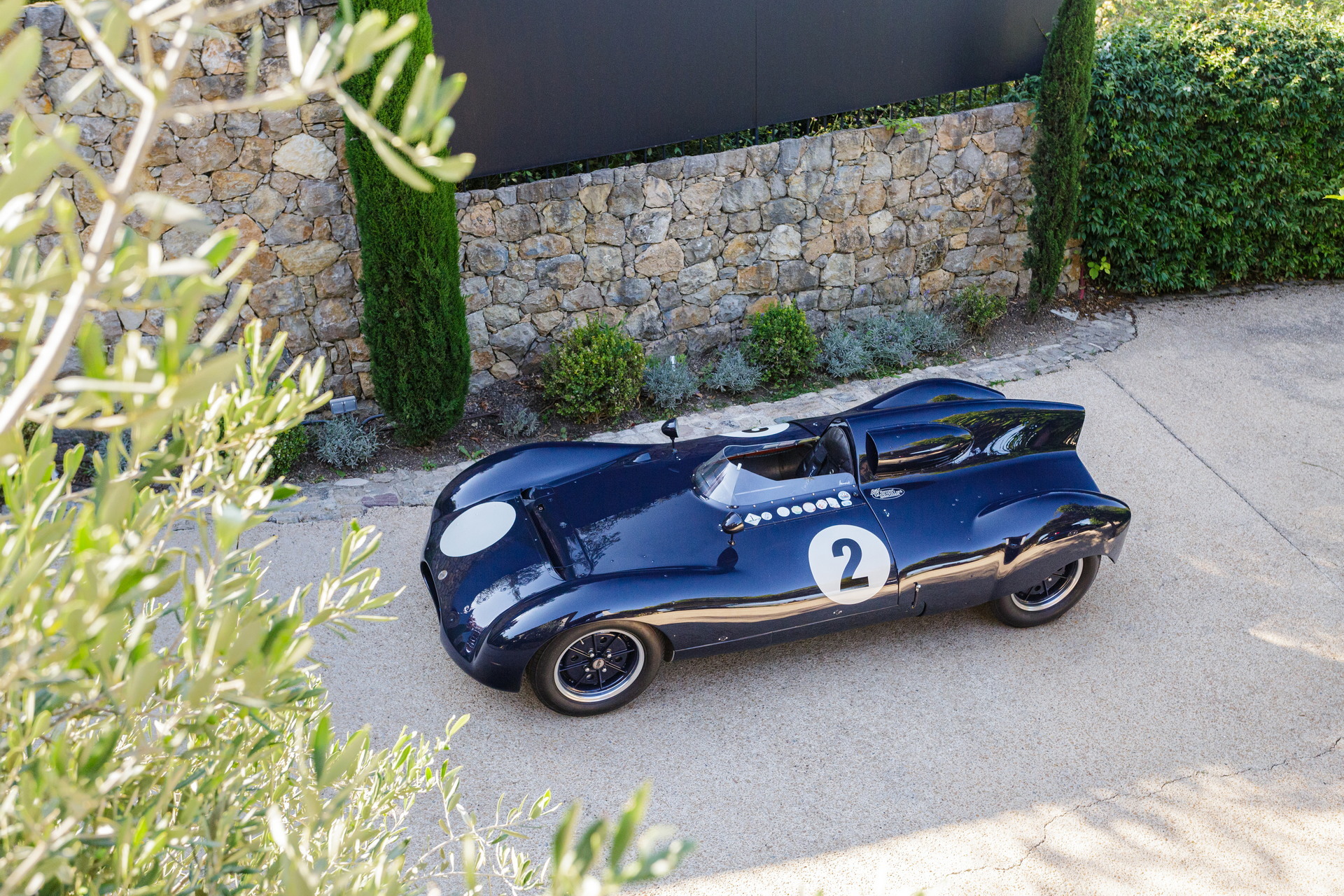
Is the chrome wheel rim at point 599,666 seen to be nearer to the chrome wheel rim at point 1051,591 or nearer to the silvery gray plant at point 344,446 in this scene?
the chrome wheel rim at point 1051,591

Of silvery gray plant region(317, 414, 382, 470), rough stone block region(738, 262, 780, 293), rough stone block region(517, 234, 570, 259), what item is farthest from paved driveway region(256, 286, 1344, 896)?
rough stone block region(738, 262, 780, 293)

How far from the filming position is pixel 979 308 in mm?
8727

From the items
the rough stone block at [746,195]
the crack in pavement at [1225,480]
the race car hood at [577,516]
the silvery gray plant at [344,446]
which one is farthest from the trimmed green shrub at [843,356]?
the silvery gray plant at [344,446]

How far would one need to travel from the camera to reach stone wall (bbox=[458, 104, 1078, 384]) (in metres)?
7.63

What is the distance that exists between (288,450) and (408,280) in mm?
1377

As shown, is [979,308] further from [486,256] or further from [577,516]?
[577,516]

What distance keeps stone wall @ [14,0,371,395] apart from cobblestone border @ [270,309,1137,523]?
1.14 meters

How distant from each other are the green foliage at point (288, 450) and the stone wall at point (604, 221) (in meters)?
0.69

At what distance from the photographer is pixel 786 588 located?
15.8 feet

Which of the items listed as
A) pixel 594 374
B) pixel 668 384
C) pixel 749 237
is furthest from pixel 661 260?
pixel 594 374

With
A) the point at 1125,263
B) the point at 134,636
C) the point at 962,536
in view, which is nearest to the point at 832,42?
the point at 1125,263

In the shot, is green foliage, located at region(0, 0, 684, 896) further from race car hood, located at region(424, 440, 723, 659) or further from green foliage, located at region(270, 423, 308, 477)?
green foliage, located at region(270, 423, 308, 477)

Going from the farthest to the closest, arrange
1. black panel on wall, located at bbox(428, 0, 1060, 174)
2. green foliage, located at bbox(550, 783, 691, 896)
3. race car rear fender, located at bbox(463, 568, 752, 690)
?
black panel on wall, located at bbox(428, 0, 1060, 174) → race car rear fender, located at bbox(463, 568, 752, 690) → green foliage, located at bbox(550, 783, 691, 896)

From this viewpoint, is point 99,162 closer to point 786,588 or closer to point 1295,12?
point 786,588
